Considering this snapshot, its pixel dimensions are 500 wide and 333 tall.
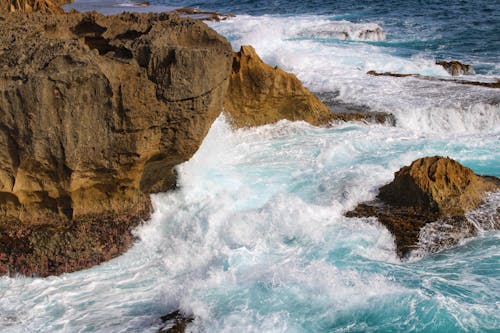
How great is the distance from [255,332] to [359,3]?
2817 cm

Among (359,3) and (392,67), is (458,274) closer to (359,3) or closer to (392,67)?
(392,67)

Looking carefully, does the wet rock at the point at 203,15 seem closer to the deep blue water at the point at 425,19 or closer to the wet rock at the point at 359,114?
the deep blue water at the point at 425,19

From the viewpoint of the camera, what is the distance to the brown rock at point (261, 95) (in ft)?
32.7

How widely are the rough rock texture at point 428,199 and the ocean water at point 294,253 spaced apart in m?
0.23

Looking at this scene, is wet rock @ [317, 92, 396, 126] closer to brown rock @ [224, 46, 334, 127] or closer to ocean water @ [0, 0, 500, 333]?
ocean water @ [0, 0, 500, 333]

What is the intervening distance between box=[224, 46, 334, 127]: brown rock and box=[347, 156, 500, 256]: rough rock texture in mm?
3543

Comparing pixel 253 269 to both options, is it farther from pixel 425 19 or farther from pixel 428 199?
pixel 425 19

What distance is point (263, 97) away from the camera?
10.1 metres

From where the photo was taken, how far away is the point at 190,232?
6.95 metres

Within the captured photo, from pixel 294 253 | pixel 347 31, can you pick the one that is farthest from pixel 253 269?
pixel 347 31

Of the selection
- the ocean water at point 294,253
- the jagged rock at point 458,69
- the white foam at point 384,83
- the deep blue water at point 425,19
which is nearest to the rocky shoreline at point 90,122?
the ocean water at point 294,253

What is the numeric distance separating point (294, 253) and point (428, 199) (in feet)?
6.33

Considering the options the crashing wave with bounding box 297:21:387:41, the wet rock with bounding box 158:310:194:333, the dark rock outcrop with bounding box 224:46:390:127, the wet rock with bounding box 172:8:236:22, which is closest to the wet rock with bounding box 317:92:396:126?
the dark rock outcrop with bounding box 224:46:390:127

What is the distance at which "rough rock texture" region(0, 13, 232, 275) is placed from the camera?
19.2ft
